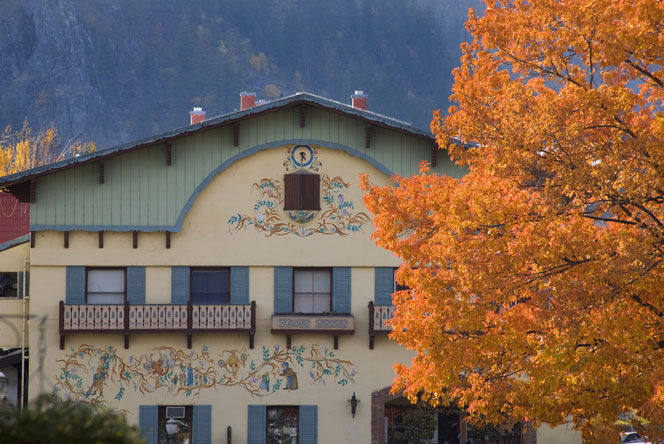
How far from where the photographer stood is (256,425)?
1080 inches

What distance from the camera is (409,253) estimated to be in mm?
17859

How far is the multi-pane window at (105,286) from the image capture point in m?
27.8

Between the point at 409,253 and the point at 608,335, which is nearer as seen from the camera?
the point at 608,335

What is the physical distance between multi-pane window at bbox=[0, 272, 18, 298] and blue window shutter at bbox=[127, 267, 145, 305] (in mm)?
3460

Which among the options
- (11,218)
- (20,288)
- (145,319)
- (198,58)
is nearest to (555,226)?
(145,319)

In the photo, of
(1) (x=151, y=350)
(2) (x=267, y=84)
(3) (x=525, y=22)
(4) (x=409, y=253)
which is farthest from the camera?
(2) (x=267, y=84)

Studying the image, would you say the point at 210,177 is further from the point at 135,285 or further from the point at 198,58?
the point at 198,58

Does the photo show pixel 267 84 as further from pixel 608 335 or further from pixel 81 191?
pixel 608 335

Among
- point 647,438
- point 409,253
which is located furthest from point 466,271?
point 647,438

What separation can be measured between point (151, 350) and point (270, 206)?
532cm

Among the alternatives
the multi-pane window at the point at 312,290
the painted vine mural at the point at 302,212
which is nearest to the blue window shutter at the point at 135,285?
the painted vine mural at the point at 302,212

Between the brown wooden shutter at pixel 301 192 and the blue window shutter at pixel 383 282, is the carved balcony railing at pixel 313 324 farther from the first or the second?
the brown wooden shutter at pixel 301 192

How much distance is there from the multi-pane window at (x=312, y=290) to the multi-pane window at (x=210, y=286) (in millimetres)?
1979

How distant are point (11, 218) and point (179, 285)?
1254 cm
